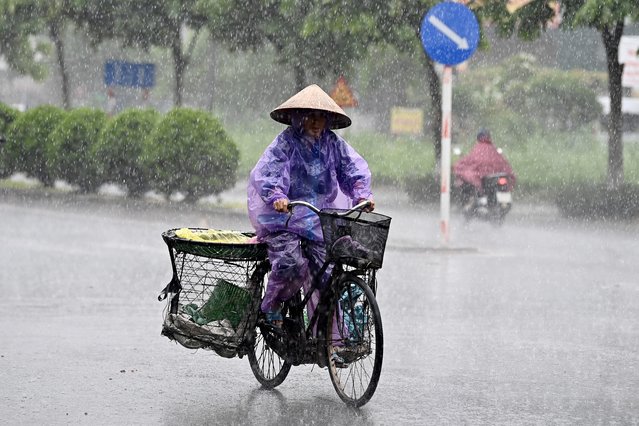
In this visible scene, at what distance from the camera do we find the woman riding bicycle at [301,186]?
705 centimetres

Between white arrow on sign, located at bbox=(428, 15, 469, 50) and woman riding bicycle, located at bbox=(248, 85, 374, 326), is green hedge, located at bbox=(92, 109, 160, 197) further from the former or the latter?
woman riding bicycle, located at bbox=(248, 85, 374, 326)

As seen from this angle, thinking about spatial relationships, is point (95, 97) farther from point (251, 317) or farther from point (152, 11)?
point (251, 317)

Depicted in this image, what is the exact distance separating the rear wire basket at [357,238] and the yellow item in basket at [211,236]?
0.68m

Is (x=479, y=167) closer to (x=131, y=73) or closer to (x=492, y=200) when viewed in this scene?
(x=492, y=200)

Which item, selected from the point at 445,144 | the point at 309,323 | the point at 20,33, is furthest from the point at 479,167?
the point at 20,33

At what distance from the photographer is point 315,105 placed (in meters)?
7.14

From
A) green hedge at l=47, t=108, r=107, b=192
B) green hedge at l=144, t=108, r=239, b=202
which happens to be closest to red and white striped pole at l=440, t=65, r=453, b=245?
green hedge at l=144, t=108, r=239, b=202

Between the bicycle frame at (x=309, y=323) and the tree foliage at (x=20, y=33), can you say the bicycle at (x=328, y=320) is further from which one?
the tree foliage at (x=20, y=33)

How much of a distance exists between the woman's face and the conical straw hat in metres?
0.05

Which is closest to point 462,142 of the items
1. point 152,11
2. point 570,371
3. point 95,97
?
point 152,11

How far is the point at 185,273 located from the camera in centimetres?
725

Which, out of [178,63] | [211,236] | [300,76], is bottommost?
[211,236]

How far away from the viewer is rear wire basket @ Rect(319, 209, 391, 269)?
6555 millimetres

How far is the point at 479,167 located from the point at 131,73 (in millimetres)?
13846
